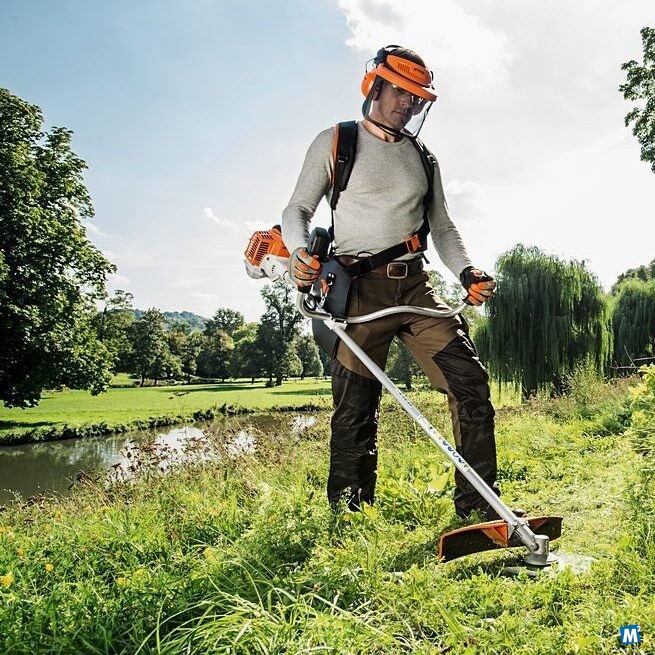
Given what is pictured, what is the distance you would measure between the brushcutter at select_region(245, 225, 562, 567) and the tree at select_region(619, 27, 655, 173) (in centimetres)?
2091

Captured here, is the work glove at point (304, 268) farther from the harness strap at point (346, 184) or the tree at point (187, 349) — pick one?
the tree at point (187, 349)

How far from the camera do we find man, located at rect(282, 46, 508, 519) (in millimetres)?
3336

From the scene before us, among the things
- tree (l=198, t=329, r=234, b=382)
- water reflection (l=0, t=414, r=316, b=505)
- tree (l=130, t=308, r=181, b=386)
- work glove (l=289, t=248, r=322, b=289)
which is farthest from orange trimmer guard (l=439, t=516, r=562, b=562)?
tree (l=198, t=329, r=234, b=382)

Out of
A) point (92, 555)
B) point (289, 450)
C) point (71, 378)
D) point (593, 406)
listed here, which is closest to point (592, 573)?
point (92, 555)

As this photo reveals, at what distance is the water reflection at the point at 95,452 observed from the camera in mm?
6480

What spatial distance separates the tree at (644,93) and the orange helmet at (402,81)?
2039 centimetres

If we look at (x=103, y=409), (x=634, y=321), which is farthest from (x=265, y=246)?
(x=103, y=409)

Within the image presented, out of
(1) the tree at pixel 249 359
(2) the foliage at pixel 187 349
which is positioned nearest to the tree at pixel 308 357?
(1) the tree at pixel 249 359

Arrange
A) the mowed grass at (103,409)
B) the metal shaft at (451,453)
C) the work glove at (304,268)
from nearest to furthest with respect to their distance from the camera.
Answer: the metal shaft at (451,453), the work glove at (304,268), the mowed grass at (103,409)

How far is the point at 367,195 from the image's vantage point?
135 inches

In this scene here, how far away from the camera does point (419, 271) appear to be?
353 cm

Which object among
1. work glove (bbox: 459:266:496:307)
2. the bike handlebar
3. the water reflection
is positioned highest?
work glove (bbox: 459:266:496:307)

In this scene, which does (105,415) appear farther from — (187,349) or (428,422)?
(187,349)

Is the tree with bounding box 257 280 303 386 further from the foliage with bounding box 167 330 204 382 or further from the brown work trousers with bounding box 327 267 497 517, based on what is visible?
the brown work trousers with bounding box 327 267 497 517
